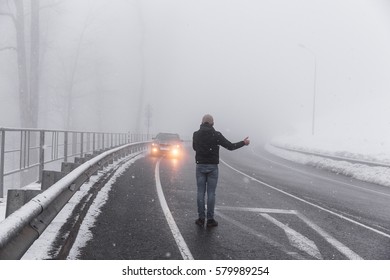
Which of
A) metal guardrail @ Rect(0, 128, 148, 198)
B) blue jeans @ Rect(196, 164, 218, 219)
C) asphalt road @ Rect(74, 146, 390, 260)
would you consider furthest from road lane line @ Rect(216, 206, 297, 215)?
metal guardrail @ Rect(0, 128, 148, 198)

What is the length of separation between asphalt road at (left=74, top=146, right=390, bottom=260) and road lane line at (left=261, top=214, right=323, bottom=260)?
13mm

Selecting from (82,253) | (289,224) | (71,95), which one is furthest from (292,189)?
(71,95)

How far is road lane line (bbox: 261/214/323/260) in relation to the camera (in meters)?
5.81

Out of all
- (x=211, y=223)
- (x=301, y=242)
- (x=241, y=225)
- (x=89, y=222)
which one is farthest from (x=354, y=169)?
(x=89, y=222)

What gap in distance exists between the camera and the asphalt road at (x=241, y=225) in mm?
5633

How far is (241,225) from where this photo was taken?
742 cm

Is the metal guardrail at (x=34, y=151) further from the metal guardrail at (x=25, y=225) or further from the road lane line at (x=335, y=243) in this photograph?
the road lane line at (x=335, y=243)

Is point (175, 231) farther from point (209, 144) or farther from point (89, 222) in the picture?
point (209, 144)

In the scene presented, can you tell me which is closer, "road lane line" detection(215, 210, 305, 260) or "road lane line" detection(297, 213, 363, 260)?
"road lane line" detection(215, 210, 305, 260)

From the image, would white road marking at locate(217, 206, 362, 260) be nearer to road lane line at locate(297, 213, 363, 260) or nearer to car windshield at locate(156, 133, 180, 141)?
road lane line at locate(297, 213, 363, 260)

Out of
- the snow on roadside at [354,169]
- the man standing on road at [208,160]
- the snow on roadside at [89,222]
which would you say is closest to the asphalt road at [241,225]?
the snow on roadside at [89,222]

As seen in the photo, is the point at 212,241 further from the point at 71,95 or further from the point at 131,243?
the point at 71,95

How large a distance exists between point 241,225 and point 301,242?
1321 mm

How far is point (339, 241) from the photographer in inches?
261
